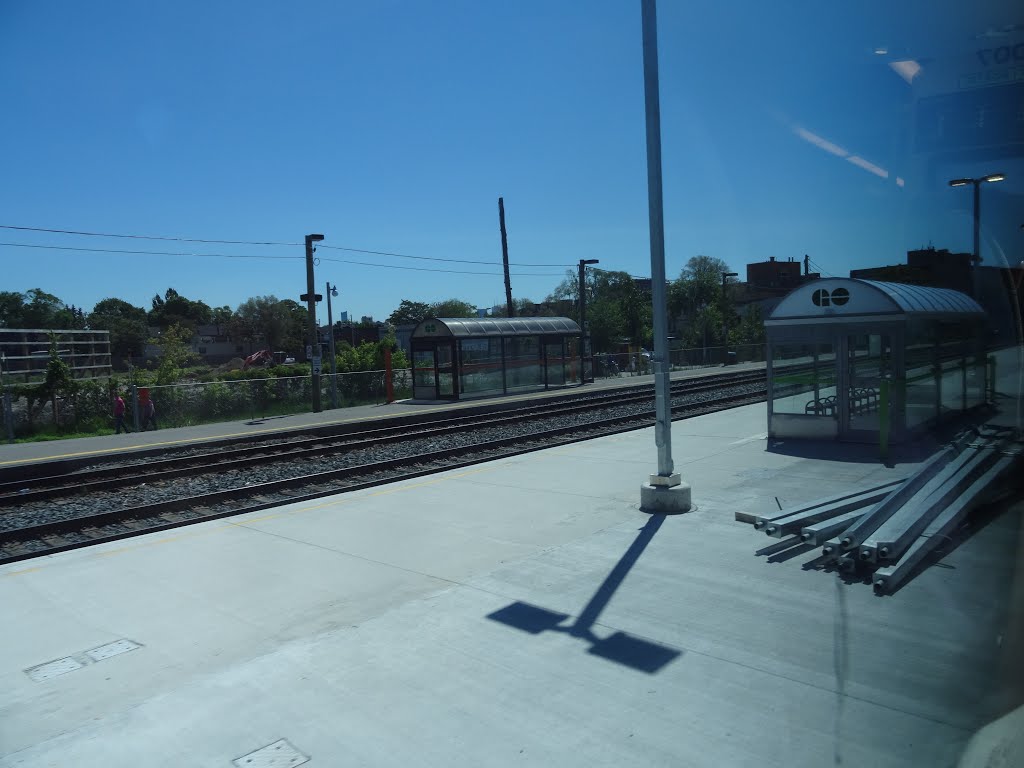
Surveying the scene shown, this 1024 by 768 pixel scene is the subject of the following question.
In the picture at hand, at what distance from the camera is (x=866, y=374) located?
38.0 feet

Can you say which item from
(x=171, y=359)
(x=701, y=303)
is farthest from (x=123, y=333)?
(x=701, y=303)

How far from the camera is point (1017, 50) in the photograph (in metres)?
3.33

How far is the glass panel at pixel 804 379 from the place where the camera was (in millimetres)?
11953

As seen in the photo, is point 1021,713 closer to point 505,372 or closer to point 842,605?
point 842,605

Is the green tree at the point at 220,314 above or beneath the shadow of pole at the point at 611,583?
above

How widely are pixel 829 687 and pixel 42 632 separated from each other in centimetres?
557

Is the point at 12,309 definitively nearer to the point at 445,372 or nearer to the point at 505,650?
A: the point at 445,372

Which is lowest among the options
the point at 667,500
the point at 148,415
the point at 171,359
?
the point at 667,500

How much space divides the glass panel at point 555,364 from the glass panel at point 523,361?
0.54 metres

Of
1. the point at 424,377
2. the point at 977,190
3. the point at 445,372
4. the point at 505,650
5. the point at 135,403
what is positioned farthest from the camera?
the point at 424,377

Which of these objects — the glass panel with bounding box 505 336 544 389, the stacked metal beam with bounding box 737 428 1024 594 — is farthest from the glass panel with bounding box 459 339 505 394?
the stacked metal beam with bounding box 737 428 1024 594

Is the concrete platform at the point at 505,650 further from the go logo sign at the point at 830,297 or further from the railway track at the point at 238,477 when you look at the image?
the go logo sign at the point at 830,297

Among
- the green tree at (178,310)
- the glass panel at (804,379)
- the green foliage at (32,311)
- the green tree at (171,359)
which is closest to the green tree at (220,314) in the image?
the green tree at (178,310)

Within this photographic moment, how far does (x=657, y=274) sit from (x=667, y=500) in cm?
259
